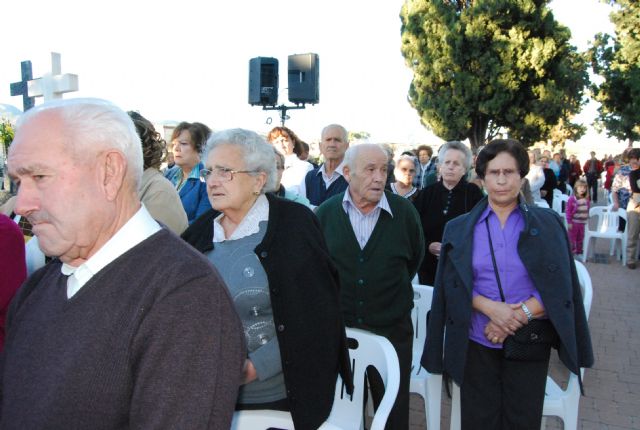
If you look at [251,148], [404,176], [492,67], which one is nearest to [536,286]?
[251,148]

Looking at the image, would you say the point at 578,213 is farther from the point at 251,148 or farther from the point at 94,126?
the point at 94,126

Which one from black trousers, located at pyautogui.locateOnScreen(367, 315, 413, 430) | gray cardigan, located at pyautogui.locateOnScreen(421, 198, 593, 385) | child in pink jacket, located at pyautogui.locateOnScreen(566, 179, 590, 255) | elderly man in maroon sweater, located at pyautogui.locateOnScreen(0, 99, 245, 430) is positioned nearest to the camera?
elderly man in maroon sweater, located at pyautogui.locateOnScreen(0, 99, 245, 430)

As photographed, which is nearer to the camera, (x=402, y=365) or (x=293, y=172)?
(x=402, y=365)

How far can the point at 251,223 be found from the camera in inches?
84.6

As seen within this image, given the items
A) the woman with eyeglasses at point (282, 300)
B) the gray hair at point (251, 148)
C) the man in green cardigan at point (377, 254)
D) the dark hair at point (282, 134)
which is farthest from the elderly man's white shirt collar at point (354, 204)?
the dark hair at point (282, 134)

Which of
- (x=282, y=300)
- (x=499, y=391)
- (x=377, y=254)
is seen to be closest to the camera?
(x=282, y=300)

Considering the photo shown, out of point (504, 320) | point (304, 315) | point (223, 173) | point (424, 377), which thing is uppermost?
point (223, 173)

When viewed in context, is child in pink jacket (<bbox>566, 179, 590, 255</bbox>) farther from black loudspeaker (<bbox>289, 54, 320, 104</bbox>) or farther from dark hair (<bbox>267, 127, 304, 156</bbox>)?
dark hair (<bbox>267, 127, 304, 156</bbox>)

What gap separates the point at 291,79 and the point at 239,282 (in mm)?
8087

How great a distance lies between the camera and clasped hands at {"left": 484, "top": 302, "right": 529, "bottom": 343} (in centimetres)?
236

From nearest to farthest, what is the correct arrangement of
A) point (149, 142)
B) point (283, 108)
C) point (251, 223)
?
point (251, 223) → point (149, 142) → point (283, 108)

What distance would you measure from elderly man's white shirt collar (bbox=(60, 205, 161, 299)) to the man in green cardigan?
1692 mm

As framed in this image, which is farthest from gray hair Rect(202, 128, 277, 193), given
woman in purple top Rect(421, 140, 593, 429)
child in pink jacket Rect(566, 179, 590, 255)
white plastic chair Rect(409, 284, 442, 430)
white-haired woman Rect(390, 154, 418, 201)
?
child in pink jacket Rect(566, 179, 590, 255)

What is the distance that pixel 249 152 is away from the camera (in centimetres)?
224
